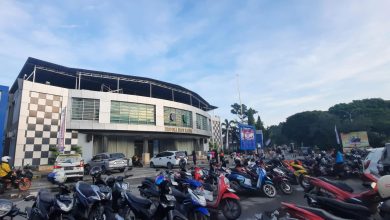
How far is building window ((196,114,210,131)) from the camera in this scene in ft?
110

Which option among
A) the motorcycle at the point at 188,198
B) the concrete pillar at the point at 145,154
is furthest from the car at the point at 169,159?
the motorcycle at the point at 188,198

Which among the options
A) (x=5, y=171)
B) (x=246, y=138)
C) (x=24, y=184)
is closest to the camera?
(x=5, y=171)

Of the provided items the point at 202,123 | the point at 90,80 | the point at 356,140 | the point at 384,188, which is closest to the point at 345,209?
the point at 384,188

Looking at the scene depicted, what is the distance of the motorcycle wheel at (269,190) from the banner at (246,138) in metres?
12.4

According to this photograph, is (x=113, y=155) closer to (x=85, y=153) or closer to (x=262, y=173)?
(x=85, y=153)

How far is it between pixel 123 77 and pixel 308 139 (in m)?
46.3

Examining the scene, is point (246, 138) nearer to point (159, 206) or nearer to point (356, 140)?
point (159, 206)

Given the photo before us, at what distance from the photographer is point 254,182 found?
26.4 ft

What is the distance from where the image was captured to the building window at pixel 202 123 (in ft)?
110

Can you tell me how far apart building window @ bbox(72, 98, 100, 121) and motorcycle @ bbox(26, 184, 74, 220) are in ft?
61.2

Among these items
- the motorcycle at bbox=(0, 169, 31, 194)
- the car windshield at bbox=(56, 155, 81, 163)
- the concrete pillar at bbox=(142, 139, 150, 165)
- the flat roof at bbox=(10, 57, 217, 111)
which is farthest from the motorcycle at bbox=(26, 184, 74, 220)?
the concrete pillar at bbox=(142, 139, 150, 165)

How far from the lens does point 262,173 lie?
7848mm

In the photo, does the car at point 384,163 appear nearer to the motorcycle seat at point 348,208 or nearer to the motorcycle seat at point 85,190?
the motorcycle seat at point 348,208

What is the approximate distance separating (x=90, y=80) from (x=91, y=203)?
2424 cm
